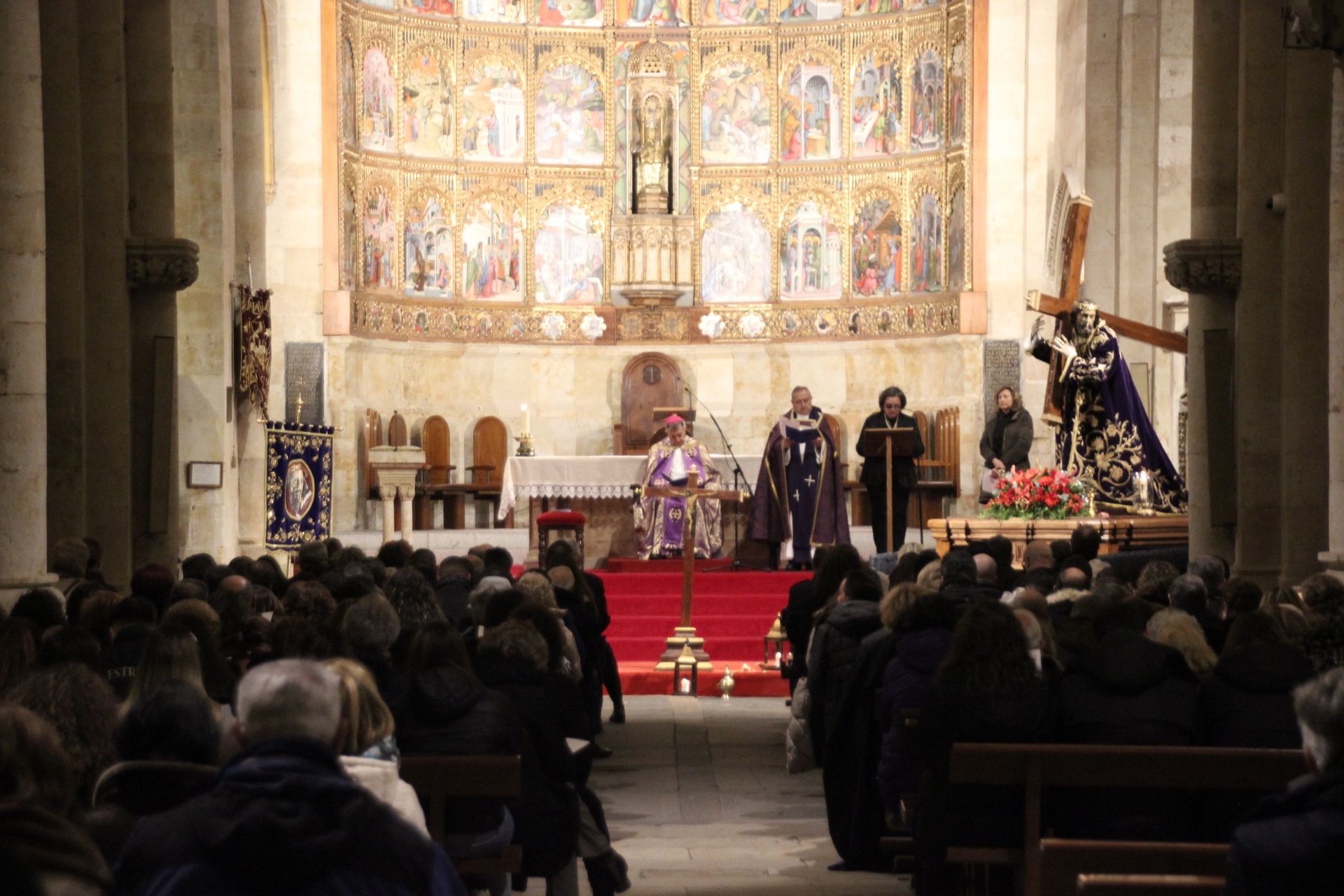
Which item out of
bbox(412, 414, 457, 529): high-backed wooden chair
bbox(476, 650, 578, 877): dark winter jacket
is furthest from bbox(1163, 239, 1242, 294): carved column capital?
bbox(412, 414, 457, 529): high-backed wooden chair

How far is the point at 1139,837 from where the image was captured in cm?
605

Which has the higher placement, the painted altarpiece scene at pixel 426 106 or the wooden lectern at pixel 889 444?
the painted altarpiece scene at pixel 426 106

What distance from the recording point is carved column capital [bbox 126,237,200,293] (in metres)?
14.5

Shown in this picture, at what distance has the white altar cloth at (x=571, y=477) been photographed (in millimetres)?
19781

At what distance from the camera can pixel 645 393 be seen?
85.8 ft

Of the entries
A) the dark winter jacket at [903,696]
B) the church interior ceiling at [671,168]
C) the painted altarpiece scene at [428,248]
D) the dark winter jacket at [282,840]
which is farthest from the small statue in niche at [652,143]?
the dark winter jacket at [282,840]

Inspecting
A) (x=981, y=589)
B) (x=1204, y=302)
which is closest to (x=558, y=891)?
(x=981, y=589)

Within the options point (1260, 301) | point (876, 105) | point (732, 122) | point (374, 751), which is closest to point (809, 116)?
point (876, 105)

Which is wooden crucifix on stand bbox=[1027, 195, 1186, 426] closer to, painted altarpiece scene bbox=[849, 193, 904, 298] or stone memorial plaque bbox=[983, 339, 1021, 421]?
stone memorial plaque bbox=[983, 339, 1021, 421]

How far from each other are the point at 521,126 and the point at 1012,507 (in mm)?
12279

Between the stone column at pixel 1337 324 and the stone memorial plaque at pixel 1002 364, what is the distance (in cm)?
1401

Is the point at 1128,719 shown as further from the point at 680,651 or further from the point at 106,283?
the point at 106,283

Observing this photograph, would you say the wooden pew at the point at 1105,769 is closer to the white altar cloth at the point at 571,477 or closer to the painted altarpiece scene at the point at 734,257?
the white altar cloth at the point at 571,477

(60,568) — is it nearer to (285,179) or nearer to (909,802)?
(909,802)
